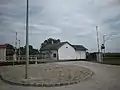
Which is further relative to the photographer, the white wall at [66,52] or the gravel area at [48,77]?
the white wall at [66,52]

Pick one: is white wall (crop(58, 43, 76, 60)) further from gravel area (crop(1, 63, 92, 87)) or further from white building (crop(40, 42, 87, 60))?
gravel area (crop(1, 63, 92, 87))

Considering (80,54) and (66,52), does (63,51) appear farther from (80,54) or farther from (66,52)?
(80,54)

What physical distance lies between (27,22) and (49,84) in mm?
5187

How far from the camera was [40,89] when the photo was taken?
912 cm

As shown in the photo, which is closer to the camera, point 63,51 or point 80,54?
point 63,51

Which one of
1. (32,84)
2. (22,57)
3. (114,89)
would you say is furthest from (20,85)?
(22,57)

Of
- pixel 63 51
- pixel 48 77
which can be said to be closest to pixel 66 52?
pixel 63 51

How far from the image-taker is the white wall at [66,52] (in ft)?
140

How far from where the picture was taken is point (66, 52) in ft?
143

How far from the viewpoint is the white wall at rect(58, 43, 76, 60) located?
42.6 metres

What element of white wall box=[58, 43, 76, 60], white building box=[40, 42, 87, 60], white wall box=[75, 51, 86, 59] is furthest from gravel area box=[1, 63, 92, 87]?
white wall box=[75, 51, 86, 59]

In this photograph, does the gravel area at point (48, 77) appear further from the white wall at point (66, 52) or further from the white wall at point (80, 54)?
the white wall at point (80, 54)

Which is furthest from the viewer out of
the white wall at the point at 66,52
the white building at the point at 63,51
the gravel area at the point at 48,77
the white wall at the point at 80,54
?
the white wall at the point at 80,54

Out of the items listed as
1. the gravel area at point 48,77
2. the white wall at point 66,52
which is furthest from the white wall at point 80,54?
the gravel area at point 48,77
